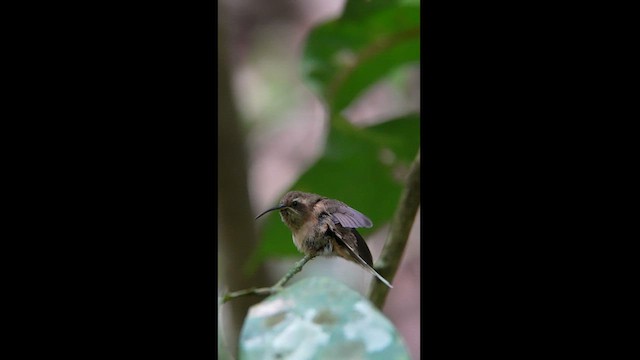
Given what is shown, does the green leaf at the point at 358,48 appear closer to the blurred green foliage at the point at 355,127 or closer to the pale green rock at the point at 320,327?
the blurred green foliage at the point at 355,127

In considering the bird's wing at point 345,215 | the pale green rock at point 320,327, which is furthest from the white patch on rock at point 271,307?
the bird's wing at point 345,215

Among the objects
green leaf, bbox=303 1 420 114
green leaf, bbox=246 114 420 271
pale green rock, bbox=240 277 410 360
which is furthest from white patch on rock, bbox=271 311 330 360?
green leaf, bbox=303 1 420 114

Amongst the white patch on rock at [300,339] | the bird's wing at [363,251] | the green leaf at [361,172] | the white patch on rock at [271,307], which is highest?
the green leaf at [361,172]

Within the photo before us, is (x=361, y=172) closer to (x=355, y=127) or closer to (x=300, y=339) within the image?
(x=355, y=127)

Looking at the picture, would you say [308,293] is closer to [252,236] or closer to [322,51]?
[252,236]

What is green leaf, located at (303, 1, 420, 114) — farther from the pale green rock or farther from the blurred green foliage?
the pale green rock
